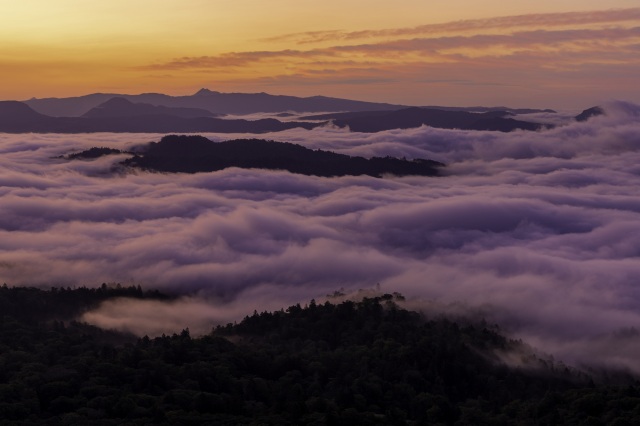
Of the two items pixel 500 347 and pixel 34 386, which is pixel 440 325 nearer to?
pixel 500 347

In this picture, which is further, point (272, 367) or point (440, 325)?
point (440, 325)

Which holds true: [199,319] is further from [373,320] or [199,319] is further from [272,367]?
[272,367]

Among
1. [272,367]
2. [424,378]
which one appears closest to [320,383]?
[272,367]

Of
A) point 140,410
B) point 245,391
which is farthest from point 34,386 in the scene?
point 245,391

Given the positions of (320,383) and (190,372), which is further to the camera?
(320,383)

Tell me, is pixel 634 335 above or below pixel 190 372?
below

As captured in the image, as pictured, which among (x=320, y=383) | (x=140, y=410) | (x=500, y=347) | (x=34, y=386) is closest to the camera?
(x=140, y=410)

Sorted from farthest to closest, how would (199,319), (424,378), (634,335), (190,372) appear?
(199,319) < (634,335) < (424,378) < (190,372)
